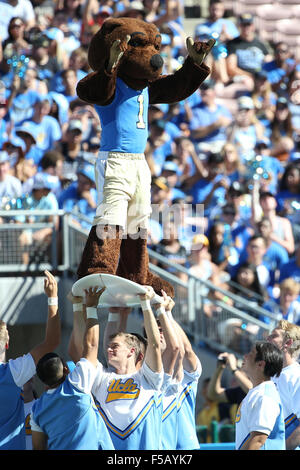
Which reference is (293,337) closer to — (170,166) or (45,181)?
(45,181)

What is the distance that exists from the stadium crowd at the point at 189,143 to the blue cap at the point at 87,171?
2cm

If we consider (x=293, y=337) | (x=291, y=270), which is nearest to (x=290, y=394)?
(x=293, y=337)

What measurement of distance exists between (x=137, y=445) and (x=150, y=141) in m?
5.64

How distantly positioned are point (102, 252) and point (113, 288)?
0.22 metres

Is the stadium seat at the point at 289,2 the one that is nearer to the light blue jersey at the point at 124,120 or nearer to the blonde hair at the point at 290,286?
the blonde hair at the point at 290,286

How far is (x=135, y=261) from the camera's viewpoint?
5762 mm

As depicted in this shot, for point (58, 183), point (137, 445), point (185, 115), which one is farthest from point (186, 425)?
point (185, 115)

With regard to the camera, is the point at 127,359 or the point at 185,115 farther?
the point at 185,115

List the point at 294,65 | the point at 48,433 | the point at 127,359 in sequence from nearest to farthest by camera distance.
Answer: the point at 48,433 < the point at 127,359 < the point at 294,65

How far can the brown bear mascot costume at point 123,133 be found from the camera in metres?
5.50

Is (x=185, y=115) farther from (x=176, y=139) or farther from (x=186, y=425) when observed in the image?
(x=186, y=425)

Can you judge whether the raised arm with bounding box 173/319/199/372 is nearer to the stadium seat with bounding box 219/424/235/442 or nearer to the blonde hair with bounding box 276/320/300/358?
the blonde hair with bounding box 276/320/300/358

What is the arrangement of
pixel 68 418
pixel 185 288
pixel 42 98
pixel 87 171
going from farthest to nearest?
pixel 42 98
pixel 87 171
pixel 185 288
pixel 68 418

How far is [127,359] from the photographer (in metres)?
5.20
